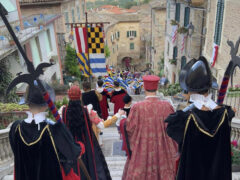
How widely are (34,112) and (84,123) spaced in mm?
1038

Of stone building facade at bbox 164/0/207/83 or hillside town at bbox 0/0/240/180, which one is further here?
stone building facade at bbox 164/0/207/83

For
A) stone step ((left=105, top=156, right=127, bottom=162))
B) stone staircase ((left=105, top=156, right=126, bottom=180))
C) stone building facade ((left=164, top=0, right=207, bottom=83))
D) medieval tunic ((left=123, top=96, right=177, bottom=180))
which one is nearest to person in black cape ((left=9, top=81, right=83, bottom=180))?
medieval tunic ((left=123, top=96, right=177, bottom=180))

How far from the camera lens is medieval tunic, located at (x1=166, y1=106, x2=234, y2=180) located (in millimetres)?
2285

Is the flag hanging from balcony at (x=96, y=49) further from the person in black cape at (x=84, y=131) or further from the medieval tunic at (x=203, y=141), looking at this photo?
the medieval tunic at (x=203, y=141)

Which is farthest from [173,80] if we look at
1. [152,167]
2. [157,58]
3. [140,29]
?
[140,29]

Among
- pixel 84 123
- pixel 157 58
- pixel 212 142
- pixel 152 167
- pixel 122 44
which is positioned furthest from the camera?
pixel 122 44

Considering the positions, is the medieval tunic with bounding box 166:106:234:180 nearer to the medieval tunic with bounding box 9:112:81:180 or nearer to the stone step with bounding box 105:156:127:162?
the medieval tunic with bounding box 9:112:81:180

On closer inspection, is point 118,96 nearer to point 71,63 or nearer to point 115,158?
point 115,158

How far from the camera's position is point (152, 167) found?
10.2 ft

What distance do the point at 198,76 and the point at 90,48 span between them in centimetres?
712

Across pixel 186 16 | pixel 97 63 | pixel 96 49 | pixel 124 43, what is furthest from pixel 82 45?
pixel 124 43

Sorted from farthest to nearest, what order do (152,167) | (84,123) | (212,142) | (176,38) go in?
(176,38) < (84,123) < (152,167) < (212,142)

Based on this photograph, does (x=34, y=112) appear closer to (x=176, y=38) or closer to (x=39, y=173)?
(x=39, y=173)

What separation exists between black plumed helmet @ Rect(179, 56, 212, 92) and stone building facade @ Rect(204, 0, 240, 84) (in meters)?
5.47
